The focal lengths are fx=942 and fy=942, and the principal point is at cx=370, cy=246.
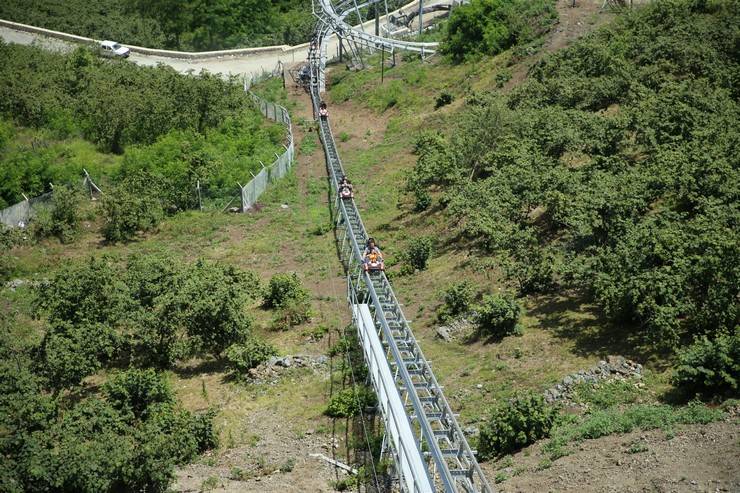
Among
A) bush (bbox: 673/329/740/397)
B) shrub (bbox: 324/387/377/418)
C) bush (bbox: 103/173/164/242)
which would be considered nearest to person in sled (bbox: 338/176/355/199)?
bush (bbox: 103/173/164/242)

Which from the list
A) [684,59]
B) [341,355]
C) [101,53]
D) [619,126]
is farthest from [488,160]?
[101,53]

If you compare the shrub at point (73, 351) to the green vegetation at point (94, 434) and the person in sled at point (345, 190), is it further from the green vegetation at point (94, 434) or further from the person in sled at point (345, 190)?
the person in sled at point (345, 190)

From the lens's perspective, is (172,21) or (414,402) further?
(172,21)

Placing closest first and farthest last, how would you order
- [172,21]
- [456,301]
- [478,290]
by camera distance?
[456,301], [478,290], [172,21]

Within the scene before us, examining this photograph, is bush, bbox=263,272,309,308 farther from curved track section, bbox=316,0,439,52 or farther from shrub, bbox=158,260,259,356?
curved track section, bbox=316,0,439,52

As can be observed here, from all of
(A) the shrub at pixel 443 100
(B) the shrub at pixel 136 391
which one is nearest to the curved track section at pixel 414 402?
(B) the shrub at pixel 136 391

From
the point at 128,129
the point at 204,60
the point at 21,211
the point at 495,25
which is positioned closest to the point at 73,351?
the point at 21,211

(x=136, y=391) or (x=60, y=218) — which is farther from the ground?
(x=60, y=218)

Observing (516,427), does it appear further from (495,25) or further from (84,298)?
(495,25)
